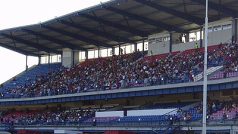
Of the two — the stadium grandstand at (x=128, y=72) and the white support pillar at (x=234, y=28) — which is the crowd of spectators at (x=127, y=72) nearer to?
the stadium grandstand at (x=128, y=72)

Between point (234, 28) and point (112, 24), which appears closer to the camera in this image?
point (234, 28)

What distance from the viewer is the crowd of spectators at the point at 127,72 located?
46000 millimetres

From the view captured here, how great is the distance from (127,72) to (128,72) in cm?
24

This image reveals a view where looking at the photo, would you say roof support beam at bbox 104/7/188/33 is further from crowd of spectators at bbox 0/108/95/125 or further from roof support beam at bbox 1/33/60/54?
roof support beam at bbox 1/33/60/54

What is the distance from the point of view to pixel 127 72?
189 ft

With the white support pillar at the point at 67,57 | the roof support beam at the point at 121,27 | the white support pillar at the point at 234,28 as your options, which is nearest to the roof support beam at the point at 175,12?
the white support pillar at the point at 234,28

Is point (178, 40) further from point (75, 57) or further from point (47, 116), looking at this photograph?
point (75, 57)

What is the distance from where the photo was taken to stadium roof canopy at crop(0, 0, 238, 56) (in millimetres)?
50781

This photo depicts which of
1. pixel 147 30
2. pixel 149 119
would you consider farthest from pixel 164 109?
pixel 147 30

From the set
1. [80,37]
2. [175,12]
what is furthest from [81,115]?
[175,12]

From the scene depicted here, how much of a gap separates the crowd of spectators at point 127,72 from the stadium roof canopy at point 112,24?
9.82 ft

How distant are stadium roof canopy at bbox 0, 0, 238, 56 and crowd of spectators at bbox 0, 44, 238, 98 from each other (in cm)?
299

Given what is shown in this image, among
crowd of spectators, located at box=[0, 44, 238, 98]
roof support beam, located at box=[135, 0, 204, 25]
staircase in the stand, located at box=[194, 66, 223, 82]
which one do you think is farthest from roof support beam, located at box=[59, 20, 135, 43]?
staircase in the stand, located at box=[194, 66, 223, 82]

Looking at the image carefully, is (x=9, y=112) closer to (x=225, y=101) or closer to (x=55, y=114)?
(x=55, y=114)
